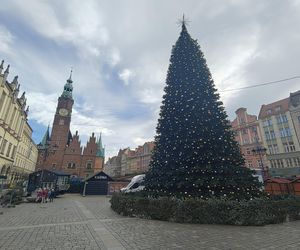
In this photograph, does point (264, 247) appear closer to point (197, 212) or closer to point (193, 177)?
point (197, 212)

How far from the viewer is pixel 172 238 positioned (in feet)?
22.8

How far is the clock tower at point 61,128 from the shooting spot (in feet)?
189

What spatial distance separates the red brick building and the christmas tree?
52327mm

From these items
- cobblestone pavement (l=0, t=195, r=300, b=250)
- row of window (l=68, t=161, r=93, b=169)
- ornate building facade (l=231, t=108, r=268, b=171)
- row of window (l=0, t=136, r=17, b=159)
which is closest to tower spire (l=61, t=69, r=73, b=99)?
row of window (l=68, t=161, r=93, b=169)

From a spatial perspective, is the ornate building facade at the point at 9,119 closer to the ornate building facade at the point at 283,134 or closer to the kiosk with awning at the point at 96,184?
the kiosk with awning at the point at 96,184

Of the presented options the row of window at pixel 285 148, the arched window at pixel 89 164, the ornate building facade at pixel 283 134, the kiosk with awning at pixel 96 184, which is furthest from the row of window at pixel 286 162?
the arched window at pixel 89 164

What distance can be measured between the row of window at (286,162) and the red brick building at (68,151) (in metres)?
48.0

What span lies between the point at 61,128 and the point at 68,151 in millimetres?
7316

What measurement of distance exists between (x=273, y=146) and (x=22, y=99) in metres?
52.0

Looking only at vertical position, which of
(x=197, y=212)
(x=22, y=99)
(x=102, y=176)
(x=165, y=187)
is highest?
(x=22, y=99)

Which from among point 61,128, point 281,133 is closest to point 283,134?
point 281,133

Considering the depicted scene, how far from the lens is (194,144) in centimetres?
1123

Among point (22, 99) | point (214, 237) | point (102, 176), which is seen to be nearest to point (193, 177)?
point (214, 237)

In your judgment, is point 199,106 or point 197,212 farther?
point 199,106
